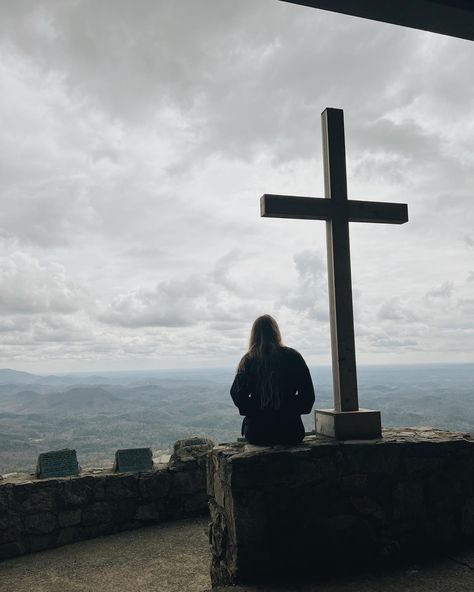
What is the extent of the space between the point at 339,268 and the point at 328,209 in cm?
48

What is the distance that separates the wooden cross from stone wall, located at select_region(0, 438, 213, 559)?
112 inches

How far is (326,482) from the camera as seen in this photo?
3.07 m

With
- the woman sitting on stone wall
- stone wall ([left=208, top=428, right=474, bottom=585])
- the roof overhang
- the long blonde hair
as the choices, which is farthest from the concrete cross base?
the roof overhang

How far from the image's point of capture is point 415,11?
2.47 meters

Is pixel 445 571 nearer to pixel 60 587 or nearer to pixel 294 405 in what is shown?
pixel 294 405

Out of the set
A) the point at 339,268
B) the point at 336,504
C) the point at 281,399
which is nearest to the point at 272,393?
the point at 281,399

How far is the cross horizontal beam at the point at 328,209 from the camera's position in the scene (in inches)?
142

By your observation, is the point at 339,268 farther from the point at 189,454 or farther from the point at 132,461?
→ the point at 132,461

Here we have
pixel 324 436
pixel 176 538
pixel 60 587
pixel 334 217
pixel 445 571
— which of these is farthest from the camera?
pixel 176 538

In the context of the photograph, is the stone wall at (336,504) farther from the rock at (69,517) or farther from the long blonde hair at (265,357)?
the rock at (69,517)

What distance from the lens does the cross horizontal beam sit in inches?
142

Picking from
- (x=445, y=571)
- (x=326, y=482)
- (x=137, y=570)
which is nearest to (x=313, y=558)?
(x=326, y=482)

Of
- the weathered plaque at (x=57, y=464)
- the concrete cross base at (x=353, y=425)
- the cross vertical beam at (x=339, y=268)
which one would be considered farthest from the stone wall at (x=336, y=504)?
the weathered plaque at (x=57, y=464)

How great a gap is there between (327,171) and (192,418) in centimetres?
13797
